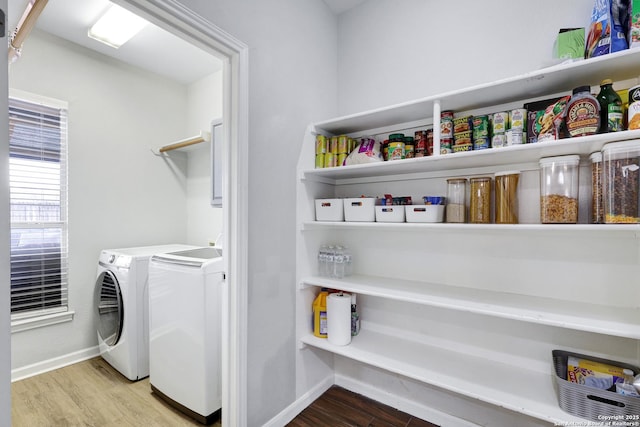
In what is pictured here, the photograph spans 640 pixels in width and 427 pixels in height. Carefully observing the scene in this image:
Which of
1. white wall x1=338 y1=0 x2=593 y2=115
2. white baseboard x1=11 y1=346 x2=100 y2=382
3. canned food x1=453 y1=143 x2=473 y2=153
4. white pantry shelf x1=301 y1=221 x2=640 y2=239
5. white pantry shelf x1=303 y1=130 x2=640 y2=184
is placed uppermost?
white wall x1=338 y1=0 x2=593 y2=115

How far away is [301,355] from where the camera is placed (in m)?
1.86

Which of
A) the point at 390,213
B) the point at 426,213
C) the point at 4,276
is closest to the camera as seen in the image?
the point at 4,276

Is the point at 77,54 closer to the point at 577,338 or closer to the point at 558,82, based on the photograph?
the point at 558,82

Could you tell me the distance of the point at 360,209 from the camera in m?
1.74

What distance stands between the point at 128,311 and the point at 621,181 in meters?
2.83

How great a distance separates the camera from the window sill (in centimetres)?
222

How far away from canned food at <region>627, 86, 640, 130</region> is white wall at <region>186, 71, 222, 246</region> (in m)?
2.77

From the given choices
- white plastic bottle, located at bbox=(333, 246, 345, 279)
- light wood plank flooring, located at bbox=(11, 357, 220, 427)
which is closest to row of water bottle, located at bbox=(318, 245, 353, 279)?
white plastic bottle, located at bbox=(333, 246, 345, 279)

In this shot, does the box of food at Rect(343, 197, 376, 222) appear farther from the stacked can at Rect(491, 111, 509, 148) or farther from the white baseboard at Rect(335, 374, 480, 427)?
the white baseboard at Rect(335, 374, 480, 427)

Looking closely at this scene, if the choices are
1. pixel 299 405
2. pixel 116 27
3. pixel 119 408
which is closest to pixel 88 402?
pixel 119 408

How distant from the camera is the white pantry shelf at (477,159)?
1.11 metres

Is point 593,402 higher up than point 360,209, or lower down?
lower down

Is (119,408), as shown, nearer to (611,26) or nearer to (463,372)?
(463,372)

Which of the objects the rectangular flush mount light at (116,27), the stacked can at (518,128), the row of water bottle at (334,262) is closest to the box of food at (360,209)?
the row of water bottle at (334,262)
